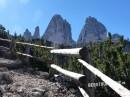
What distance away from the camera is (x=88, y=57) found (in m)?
6.82

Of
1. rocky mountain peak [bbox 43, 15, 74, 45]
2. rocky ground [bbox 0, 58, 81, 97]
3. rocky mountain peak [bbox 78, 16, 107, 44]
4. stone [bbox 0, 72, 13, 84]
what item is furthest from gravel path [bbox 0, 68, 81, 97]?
rocky mountain peak [bbox 43, 15, 74, 45]

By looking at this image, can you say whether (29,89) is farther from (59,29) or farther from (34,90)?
(59,29)

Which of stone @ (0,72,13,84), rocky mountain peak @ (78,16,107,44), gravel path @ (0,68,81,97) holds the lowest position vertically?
gravel path @ (0,68,81,97)

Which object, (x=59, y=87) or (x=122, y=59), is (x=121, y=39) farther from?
(x=59, y=87)

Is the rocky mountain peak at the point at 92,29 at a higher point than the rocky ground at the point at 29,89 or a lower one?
higher

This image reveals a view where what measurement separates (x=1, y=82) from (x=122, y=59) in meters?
3.55

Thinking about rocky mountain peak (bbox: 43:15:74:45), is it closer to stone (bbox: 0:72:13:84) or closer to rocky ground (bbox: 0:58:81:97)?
stone (bbox: 0:72:13:84)

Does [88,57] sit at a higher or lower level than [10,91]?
higher

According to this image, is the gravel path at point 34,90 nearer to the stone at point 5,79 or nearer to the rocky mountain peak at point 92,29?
the stone at point 5,79

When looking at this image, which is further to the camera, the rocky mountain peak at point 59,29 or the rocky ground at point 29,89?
the rocky mountain peak at point 59,29

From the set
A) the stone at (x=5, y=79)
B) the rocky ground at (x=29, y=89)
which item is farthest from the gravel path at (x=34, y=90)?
the stone at (x=5, y=79)

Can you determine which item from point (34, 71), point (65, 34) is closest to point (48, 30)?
point (65, 34)

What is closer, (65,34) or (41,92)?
(41,92)

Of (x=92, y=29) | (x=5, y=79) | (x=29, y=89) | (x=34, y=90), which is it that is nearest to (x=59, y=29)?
(x=92, y=29)
